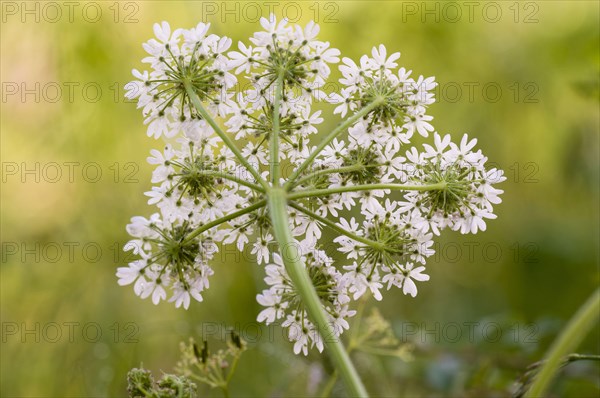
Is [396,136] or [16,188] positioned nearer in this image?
[396,136]

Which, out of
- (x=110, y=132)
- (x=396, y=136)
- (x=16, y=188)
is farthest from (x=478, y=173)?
(x=16, y=188)

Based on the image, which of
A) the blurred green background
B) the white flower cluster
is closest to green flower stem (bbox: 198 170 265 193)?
the white flower cluster

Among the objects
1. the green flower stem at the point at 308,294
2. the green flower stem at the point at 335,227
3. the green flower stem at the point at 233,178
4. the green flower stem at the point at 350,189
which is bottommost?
the green flower stem at the point at 308,294

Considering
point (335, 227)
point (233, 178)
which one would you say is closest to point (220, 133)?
point (233, 178)

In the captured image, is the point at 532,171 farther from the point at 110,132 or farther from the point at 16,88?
the point at 16,88

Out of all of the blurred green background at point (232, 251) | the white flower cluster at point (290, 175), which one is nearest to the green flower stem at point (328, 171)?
the white flower cluster at point (290, 175)

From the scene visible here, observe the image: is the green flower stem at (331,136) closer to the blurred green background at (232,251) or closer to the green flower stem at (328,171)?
the green flower stem at (328,171)

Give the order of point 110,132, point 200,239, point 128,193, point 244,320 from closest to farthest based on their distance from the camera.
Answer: point 200,239 → point 244,320 → point 128,193 → point 110,132

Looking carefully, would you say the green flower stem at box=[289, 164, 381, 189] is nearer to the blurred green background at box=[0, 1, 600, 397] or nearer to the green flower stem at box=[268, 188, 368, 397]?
the green flower stem at box=[268, 188, 368, 397]
